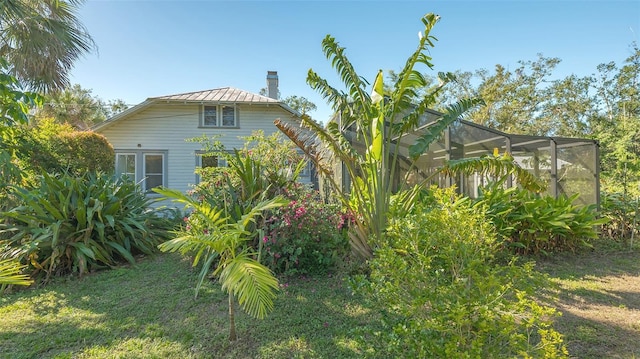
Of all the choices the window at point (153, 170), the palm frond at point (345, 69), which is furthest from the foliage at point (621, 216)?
the window at point (153, 170)

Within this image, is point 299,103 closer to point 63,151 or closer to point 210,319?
point 63,151

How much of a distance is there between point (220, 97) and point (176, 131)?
7.06ft

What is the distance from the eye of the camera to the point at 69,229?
4664 mm

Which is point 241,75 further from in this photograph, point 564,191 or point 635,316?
point 635,316

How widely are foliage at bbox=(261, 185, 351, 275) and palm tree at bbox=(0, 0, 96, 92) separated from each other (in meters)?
5.76

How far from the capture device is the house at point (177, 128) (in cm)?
1120

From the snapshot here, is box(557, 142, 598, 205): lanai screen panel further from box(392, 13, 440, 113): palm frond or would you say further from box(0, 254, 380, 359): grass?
box(0, 254, 380, 359): grass

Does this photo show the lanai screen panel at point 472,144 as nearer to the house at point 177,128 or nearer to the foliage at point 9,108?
the house at point 177,128

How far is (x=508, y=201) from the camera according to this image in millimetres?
5223

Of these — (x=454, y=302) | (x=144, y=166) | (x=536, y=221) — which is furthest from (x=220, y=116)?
(x=454, y=302)

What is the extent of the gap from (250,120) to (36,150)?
21.4 ft

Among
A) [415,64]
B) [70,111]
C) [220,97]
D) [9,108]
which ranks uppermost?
[70,111]

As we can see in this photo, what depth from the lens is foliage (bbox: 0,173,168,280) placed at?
441cm

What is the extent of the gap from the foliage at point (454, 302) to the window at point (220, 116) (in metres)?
10.7
